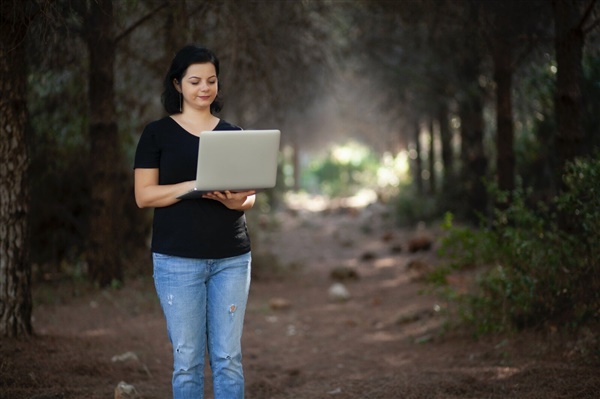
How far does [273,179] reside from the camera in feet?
10.5

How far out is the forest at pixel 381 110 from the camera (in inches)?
201

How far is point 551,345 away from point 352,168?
1083 inches

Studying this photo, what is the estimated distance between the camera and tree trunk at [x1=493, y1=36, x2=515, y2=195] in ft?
23.3

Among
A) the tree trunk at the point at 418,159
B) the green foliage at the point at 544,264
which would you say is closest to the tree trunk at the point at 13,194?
the green foliage at the point at 544,264

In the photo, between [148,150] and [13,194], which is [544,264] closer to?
[148,150]

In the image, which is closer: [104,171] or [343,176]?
[104,171]

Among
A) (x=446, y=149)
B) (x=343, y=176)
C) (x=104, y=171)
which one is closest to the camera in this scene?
(x=104, y=171)

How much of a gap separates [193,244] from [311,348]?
3.66 m

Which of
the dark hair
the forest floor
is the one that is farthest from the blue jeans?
the forest floor

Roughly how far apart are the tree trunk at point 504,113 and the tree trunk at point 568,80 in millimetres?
1171

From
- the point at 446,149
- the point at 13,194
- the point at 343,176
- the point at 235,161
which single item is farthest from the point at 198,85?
the point at 343,176

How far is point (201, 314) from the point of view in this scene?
3.31 meters

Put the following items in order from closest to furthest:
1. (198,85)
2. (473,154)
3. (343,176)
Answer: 1. (198,85)
2. (473,154)
3. (343,176)

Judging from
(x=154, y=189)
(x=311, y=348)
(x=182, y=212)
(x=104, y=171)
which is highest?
(x=104, y=171)
